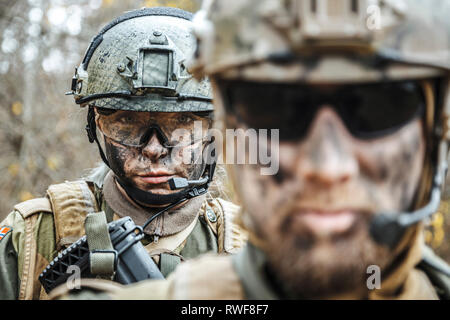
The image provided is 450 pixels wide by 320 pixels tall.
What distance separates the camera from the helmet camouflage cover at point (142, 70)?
3.21 meters

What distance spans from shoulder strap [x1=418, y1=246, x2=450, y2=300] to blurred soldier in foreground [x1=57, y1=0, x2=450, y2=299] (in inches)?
10.4

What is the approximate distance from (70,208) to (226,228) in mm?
955

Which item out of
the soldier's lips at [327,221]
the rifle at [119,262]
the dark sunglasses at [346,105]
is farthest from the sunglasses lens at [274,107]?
the rifle at [119,262]

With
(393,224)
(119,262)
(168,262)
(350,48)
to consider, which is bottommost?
(168,262)

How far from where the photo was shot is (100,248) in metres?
2.68

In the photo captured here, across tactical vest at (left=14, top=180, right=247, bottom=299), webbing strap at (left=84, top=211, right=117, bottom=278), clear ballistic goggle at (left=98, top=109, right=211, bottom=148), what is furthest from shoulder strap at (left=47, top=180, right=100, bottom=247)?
webbing strap at (left=84, top=211, right=117, bottom=278)

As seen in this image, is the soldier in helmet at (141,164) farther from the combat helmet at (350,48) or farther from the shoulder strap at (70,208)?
the combat helmet at (350,48)

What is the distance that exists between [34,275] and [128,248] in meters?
0.71

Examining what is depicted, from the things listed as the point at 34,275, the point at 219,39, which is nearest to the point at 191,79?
the point at 34,275

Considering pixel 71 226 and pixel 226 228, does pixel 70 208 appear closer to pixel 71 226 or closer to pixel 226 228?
pixel 71 226

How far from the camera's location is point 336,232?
150 cm

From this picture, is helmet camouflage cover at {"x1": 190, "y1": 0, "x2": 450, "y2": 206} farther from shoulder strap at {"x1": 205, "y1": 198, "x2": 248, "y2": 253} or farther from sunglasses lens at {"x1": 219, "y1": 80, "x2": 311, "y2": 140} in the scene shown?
shoulder strap at {"x1": 205, "y1": 198, "x2": 248, "y2": 253}

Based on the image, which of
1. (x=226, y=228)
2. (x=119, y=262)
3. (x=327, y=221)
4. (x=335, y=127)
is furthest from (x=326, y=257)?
(x=226, y=228)
